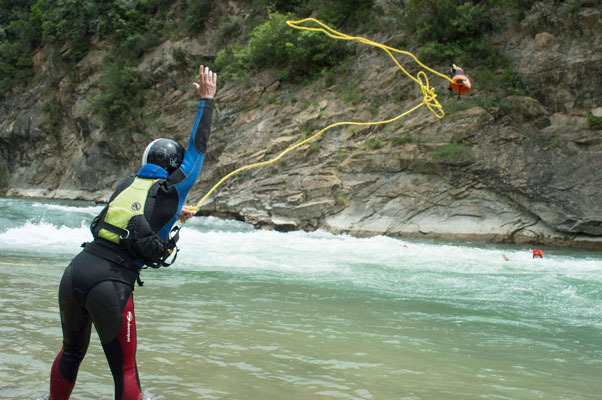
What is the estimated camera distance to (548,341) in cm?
459

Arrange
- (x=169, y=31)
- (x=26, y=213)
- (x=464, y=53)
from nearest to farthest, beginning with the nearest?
(x=26, y=213)
(x=464, y=53)
(x=169, y=31)

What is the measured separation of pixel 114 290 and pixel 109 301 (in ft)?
0.20

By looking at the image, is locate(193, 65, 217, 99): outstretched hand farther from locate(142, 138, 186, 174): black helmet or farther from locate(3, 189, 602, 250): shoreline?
locate(3, 189, 602, 250): shoreline

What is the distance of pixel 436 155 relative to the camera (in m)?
15.3

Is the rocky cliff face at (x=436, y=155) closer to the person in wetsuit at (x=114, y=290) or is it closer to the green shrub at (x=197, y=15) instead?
the green shrub at (x=197, y=15)

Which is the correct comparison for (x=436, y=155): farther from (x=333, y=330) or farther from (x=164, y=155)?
(x=164, y=155)

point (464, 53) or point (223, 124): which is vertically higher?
point (464, 53)

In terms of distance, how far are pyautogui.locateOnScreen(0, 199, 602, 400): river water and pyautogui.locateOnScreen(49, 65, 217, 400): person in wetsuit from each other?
48 cm

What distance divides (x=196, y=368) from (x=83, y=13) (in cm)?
3417

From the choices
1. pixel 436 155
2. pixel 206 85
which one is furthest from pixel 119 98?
pixel 206 85

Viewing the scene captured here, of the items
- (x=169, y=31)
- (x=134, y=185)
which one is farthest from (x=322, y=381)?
(x=169, y=31)

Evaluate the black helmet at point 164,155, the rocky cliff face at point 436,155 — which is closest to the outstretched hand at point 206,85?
the black helmet at point 164,155

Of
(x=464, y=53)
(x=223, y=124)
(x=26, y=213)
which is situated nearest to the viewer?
(x=26, y=213)

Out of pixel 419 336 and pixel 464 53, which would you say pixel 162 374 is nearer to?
pixel 419 336
